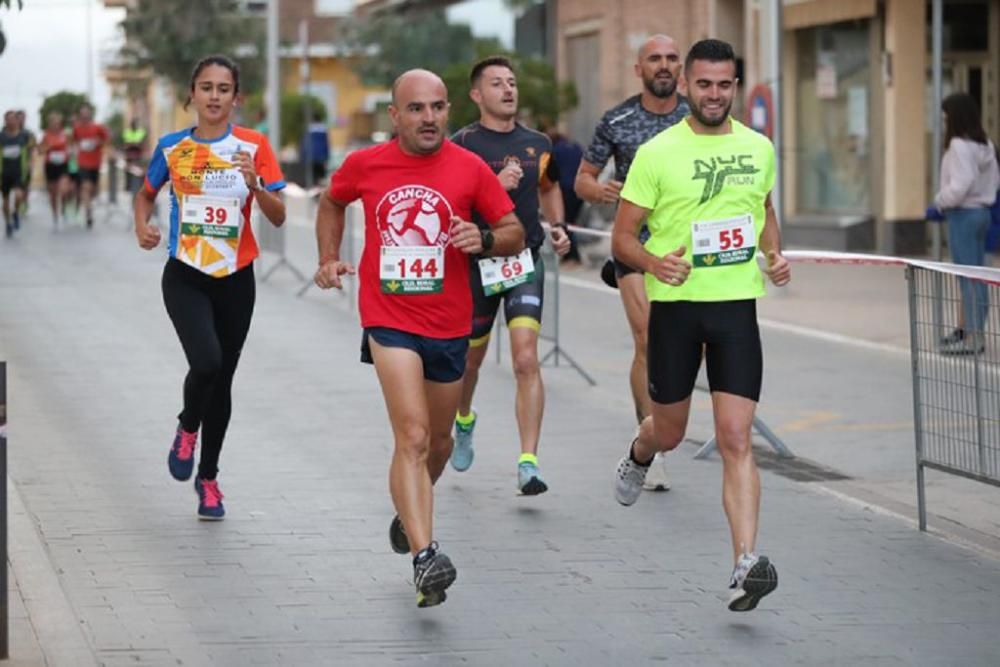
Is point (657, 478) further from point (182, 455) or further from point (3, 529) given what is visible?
point (3, 529)

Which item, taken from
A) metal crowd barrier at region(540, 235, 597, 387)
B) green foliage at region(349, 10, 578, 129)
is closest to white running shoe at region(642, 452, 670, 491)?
metal crowd barrier at region(540, 235, 597, 387)

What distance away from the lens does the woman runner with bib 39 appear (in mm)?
9258

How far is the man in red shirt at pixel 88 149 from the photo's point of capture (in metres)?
34.3

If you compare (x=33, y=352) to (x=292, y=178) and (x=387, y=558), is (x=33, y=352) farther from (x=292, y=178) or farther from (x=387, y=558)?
(x=292, y=178)

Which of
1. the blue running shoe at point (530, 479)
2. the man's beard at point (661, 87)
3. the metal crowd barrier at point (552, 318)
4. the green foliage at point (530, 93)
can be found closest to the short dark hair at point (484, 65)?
the man's beard at point (661, 87)

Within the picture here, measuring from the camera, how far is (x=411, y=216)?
7.73 meters

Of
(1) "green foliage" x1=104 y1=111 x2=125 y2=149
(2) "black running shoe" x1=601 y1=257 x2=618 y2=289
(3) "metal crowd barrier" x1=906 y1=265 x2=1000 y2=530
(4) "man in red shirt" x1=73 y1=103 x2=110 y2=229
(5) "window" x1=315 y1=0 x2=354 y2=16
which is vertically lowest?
(3) "metal crowd barrier" x1=906 y1=265 x2=1000 y2=530

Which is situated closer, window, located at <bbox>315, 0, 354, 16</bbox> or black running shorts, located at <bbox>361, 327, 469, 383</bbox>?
black running shorts, located at <bbox>361, 327, 469, 383</bbox>

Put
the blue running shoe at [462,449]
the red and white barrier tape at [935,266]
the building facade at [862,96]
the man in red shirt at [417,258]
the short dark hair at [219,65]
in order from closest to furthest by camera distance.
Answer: the man in red shirt at [417,258], the red and white barrier tape at [935,266], the short dark hair at [219,65], the blue running shoe at [462,449], the building facade at [862,96]

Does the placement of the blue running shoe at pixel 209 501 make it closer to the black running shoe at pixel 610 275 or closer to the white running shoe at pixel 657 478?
the white running shoe at pixel 657 478

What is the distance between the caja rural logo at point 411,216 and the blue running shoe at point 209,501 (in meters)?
2.12

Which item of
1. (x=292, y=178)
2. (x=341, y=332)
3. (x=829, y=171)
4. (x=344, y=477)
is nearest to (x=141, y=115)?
(x=292, y=178)

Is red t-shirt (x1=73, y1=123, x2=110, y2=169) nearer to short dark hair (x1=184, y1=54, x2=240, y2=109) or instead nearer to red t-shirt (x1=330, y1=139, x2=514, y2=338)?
short dark hair (x1=184, y1=54, x2=240, y2=109)

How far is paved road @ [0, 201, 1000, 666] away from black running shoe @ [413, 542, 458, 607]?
11 centimetres
